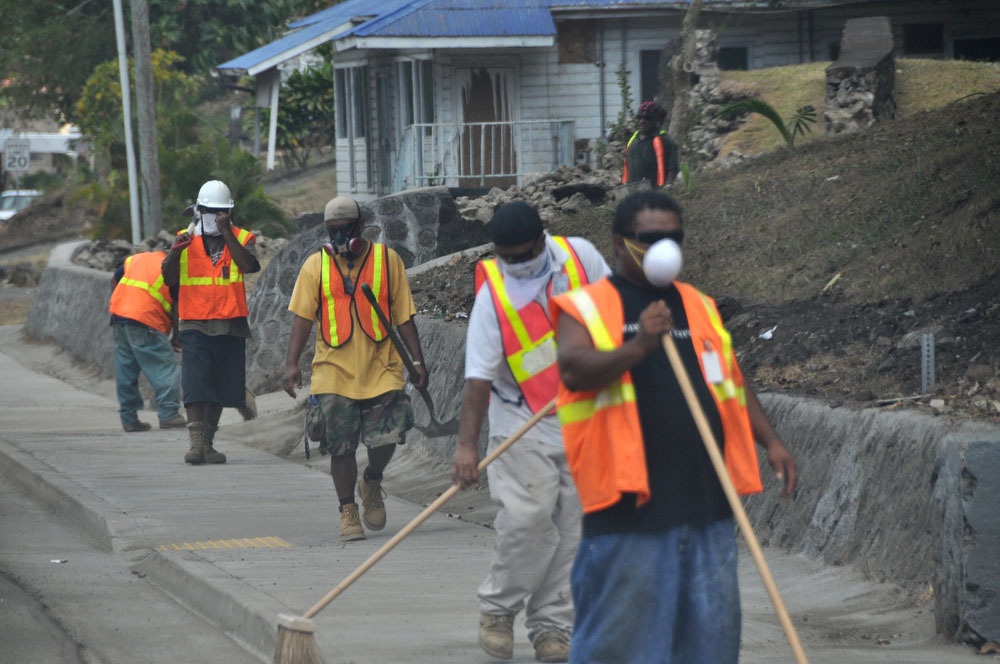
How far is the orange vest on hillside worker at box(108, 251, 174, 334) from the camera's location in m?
12.9

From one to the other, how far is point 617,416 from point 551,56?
2254cm

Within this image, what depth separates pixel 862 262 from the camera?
967 centimetres

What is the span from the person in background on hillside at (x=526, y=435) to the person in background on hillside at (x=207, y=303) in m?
5.46

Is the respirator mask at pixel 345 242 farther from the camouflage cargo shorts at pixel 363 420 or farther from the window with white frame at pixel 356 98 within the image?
the window with white frame at pixel 356 98

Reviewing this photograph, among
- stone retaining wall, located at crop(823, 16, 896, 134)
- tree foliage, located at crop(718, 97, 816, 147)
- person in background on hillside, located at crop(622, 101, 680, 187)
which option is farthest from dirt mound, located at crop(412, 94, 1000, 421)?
stone retaining wall, located at crop(823, 16, 896, 134)

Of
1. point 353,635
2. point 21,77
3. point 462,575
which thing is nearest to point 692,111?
point 462,575

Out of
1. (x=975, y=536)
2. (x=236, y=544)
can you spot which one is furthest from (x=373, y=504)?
(x=975, y=536)

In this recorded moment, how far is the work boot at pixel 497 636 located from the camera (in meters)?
5.67

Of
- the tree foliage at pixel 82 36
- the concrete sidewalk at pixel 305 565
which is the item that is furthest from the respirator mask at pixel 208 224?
the tree foliage at pixel 82 36

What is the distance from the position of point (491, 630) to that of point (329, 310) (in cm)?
302

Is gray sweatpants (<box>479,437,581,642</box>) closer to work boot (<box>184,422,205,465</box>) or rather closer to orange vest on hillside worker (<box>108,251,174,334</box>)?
work boot (<box>184,422,205,465</box>)

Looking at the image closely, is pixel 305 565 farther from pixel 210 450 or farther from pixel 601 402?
pixel 210 450

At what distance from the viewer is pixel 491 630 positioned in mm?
5691

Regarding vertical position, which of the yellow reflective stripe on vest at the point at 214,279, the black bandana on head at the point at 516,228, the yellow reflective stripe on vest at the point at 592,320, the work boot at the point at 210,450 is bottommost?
the work boot at the point at 210,450
